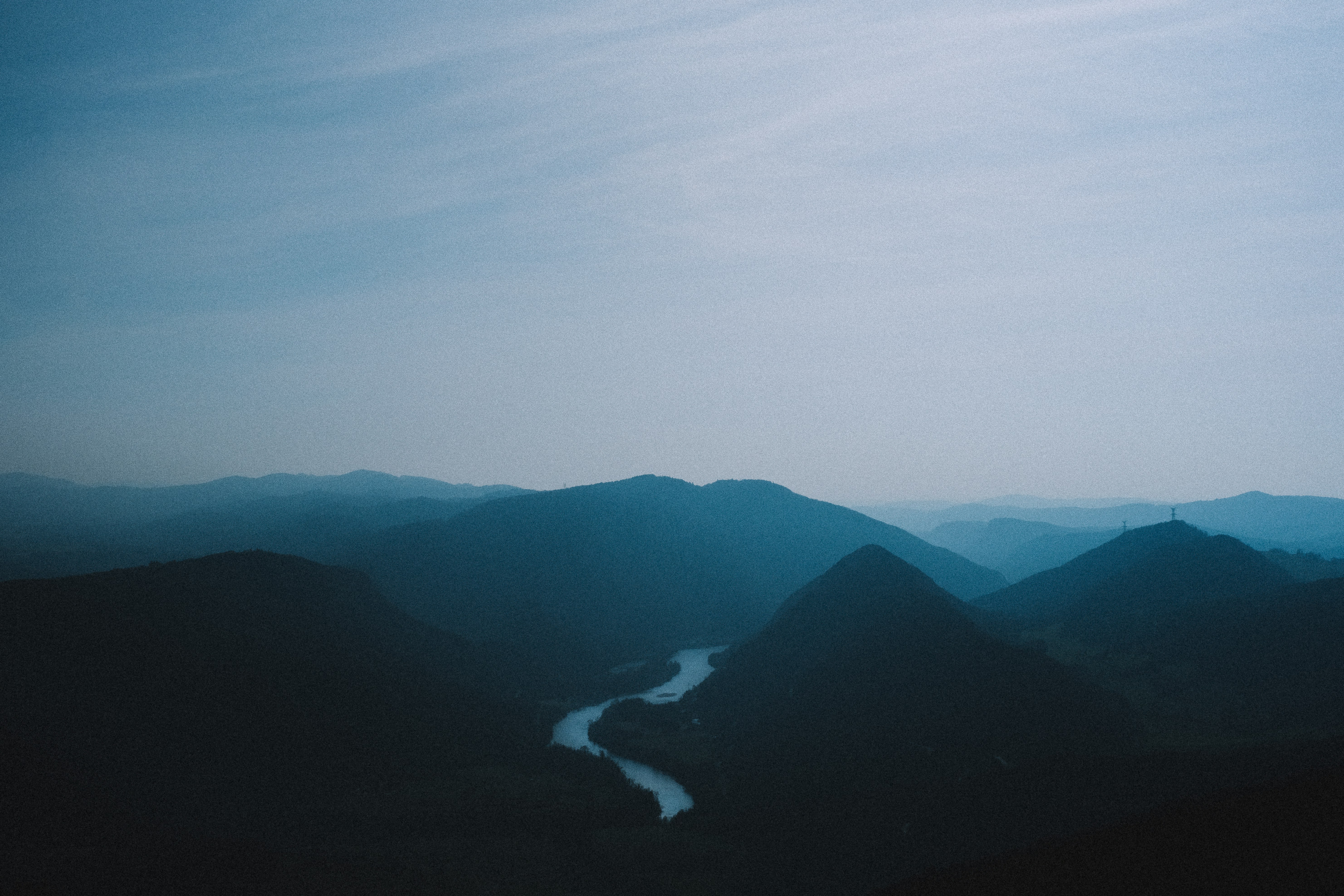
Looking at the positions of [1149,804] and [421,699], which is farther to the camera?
[421,699]

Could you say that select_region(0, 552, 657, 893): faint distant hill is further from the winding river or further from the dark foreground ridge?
the dark foreground ridge

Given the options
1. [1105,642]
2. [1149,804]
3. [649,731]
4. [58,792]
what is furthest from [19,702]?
[1105,642]

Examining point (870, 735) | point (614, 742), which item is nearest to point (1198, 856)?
point (870, 735)

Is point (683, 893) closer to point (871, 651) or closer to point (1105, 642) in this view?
point (871, 651)

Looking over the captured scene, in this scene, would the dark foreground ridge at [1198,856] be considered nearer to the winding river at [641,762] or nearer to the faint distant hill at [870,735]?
the faint distant hill at [870,735]

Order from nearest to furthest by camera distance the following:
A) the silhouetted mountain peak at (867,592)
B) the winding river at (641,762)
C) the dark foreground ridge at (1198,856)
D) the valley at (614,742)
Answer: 1. the dark foreground ridge at (1198,856)
2. the valley at (614,742)
3. the winding river at (641,762)
4. the silhouetted mountain peak at (867,592)

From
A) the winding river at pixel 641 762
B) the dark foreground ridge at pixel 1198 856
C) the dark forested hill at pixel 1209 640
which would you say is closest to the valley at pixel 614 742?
the dark forested hill at pixel 1209 640
